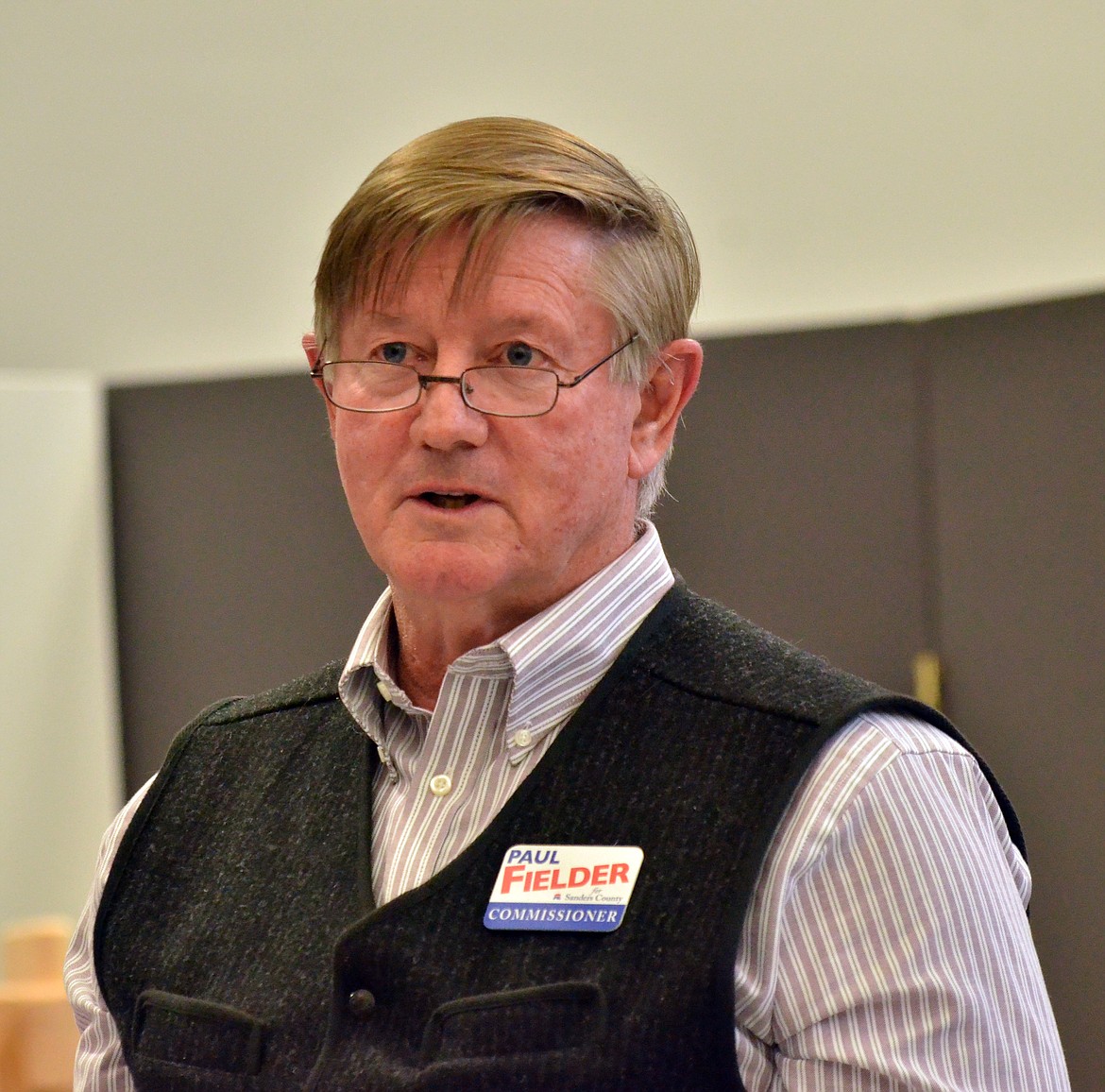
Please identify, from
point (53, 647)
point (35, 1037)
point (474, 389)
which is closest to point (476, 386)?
point (474, 389)

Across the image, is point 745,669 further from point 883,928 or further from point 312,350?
point 312,350

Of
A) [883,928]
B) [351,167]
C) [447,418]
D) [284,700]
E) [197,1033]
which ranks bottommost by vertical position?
[197,1033]

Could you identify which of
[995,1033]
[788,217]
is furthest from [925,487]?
[995,1033]

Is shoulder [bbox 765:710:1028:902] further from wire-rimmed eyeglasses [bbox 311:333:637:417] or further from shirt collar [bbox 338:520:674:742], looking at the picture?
wire-rimmed eyeglasses [bbox 311:333:637:417]

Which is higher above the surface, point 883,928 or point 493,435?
point 493,435

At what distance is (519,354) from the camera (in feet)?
3.50

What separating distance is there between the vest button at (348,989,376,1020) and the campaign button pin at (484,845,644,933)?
0.09 m

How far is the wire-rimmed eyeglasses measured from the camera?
1056 millimetres

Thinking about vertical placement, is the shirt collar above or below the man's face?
below

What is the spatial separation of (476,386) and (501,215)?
119 mm

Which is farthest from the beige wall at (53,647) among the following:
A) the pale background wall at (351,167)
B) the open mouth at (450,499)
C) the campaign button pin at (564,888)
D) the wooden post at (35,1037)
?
the campaign button pin at (564,888)

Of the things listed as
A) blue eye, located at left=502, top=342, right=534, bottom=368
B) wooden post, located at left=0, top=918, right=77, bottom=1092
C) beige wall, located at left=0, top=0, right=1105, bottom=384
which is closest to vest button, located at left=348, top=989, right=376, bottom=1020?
blue eye, located at left=502, top=342, right=534, bottom=368

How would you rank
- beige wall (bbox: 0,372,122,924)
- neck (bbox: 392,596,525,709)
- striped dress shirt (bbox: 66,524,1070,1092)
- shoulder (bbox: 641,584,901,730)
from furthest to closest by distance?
beige wall (bbox: 0,372,122,924)
neck (bbox: 392,596,525,709)
shoulder (bbox: 641,584,901,730)
striped dress shirt (bbox: 66,524,1070,1092)

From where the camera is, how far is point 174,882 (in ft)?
3.76
